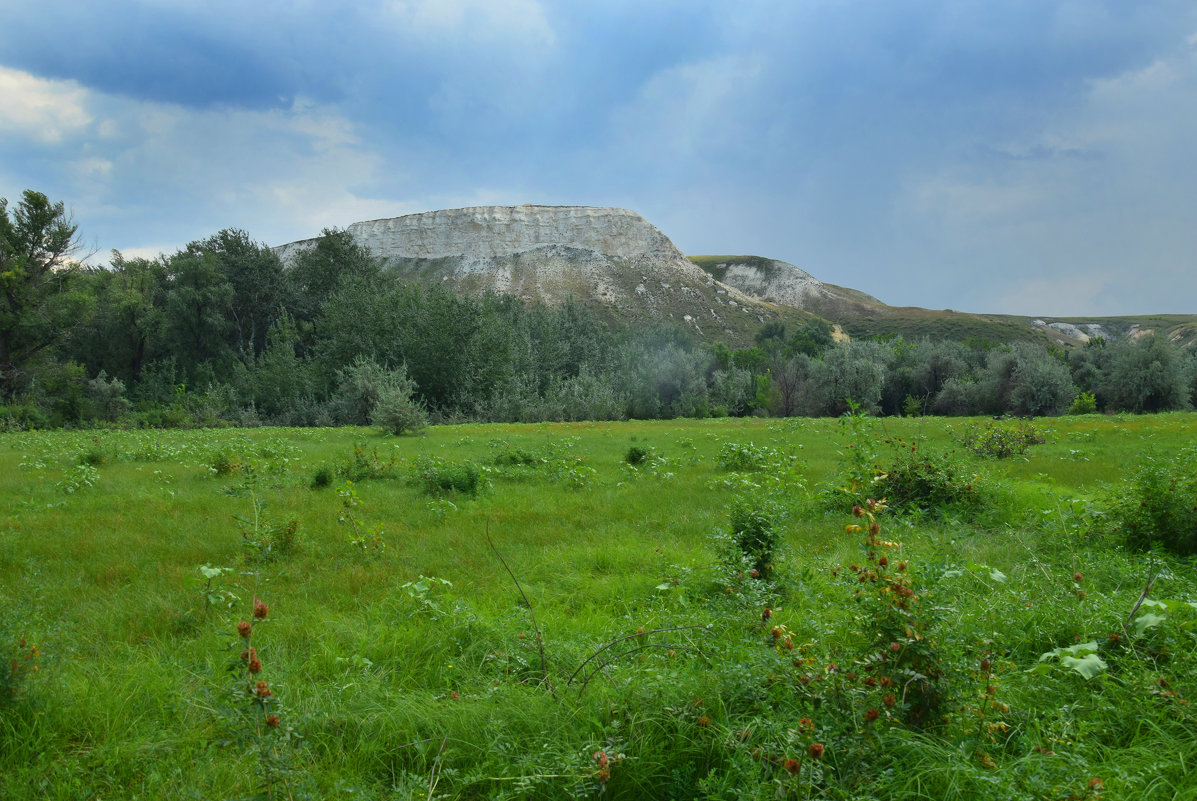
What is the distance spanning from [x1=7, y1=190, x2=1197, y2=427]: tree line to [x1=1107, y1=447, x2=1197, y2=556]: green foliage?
790 inches

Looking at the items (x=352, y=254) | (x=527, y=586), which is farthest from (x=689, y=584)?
(x=352, y=254)

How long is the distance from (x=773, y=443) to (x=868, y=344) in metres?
44.3

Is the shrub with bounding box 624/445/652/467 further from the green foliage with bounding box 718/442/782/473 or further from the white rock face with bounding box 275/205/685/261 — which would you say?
the white rock face with bounding box 275/205/685/261

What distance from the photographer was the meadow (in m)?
2.75

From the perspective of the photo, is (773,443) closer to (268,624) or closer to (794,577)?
(794,577)

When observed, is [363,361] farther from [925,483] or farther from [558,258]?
[558,258]

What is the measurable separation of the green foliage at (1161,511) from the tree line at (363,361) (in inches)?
790

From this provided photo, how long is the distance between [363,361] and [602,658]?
31.5 metres

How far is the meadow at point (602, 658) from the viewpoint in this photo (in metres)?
2.75

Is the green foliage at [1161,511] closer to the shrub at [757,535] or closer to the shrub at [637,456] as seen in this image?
the shrub at [757,535]

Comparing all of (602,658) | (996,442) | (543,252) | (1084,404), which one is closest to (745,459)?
(996,442)

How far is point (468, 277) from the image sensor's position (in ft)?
352

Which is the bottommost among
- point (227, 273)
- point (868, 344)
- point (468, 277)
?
point (868, 344)

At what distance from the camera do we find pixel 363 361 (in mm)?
32281
